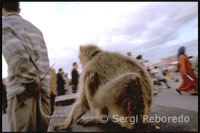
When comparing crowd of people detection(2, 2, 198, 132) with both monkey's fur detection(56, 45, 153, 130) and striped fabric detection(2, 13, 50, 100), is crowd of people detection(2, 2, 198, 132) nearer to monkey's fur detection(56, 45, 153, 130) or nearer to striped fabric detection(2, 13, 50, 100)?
striped fabric detection(2, 13, 50, 100)

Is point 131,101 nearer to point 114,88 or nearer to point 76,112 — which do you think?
point 114,88

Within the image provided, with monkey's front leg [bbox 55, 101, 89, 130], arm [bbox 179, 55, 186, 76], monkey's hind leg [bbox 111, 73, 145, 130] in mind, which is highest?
arm [bbox 179, 55, 186, 76]

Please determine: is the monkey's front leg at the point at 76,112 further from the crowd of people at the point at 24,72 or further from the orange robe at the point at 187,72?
the orange robe at the point at 187,72

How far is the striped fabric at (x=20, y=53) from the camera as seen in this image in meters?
1.71

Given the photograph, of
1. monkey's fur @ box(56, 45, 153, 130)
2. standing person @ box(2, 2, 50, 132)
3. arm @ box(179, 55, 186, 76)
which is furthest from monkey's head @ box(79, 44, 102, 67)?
arm @ box(179, 55, 186, 76)

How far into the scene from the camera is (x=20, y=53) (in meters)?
1.71

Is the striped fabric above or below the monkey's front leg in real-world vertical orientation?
above

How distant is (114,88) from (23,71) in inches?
38.7

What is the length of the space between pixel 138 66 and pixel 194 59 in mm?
7256

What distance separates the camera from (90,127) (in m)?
1.91

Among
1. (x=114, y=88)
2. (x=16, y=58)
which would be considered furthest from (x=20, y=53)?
(x=114, y=88)

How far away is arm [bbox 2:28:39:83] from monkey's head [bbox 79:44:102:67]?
0.58m

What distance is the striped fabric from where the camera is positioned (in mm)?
1714

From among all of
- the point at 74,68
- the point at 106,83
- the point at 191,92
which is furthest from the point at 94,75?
the point at 74,68
